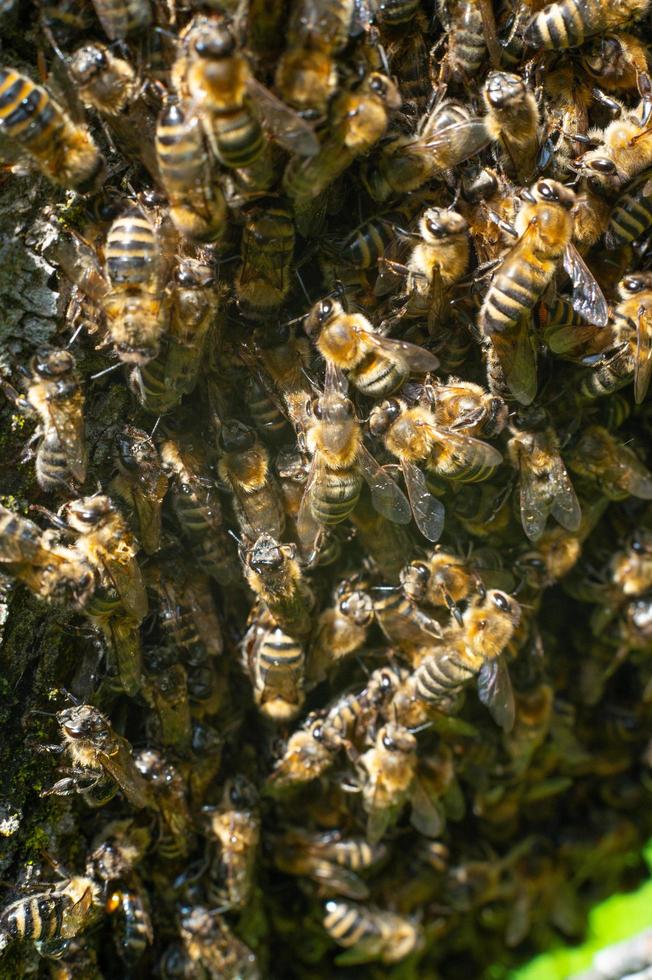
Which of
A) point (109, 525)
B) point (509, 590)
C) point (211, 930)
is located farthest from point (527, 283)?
point (211, 930)

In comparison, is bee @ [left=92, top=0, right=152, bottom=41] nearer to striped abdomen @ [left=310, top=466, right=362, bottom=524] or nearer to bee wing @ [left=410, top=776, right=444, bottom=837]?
striped abdomen @ [left=310, top=466, right=362, bottom=524]

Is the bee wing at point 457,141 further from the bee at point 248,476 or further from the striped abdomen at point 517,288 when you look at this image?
the bee at point 248,476

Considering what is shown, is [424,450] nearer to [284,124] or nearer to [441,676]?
[441,676]

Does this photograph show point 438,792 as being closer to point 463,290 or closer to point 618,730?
point 618,730

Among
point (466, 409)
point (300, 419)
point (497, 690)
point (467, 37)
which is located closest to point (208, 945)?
point (497, 690)

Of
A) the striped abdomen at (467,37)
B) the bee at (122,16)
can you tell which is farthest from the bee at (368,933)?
the bee at (122,16)
